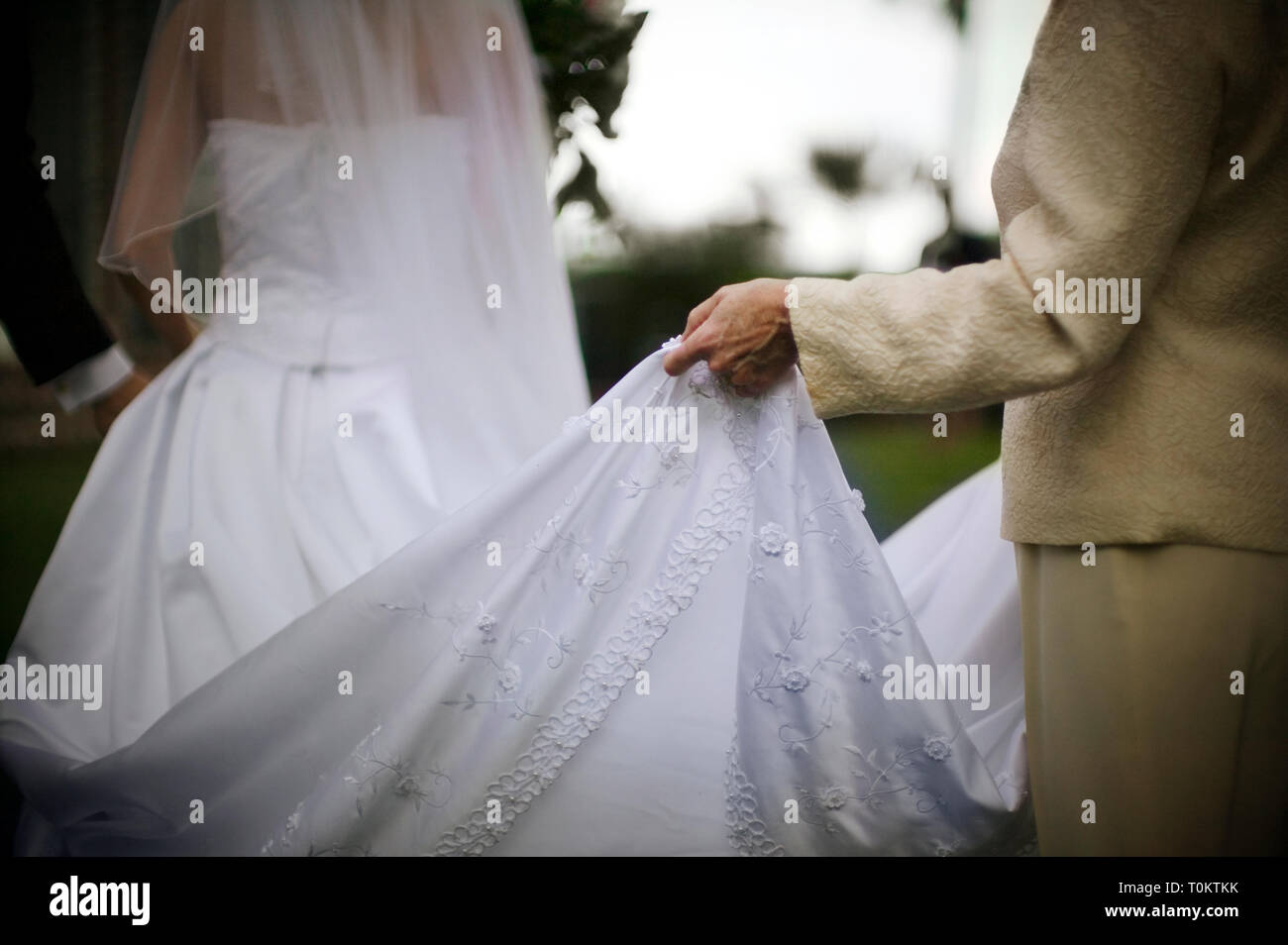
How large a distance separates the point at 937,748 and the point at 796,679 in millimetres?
244

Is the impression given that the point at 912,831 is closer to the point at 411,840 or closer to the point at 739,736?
the point at 739,736

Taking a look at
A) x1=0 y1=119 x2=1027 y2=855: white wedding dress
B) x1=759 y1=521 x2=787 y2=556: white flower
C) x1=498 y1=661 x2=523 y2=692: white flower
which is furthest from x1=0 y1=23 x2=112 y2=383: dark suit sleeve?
x1=759 y1=521 x2=787 y2=556: white flower

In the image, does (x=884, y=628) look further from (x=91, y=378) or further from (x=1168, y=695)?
(x=91, y=378)

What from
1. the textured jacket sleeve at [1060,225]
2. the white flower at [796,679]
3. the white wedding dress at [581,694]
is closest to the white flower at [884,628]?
the white wedding dress at [581,694]

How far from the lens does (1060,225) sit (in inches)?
44.3

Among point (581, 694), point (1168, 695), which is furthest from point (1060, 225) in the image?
point (581, 694)

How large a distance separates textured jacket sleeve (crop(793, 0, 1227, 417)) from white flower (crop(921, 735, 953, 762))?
0.56m

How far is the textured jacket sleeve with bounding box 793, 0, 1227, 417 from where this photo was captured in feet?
3.53

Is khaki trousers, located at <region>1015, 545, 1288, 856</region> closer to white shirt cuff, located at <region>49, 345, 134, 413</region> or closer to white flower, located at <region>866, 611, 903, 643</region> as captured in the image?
white flower, located at <region>866, 611, 903, 643</region>

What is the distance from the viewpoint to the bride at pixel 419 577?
59.7 inches
